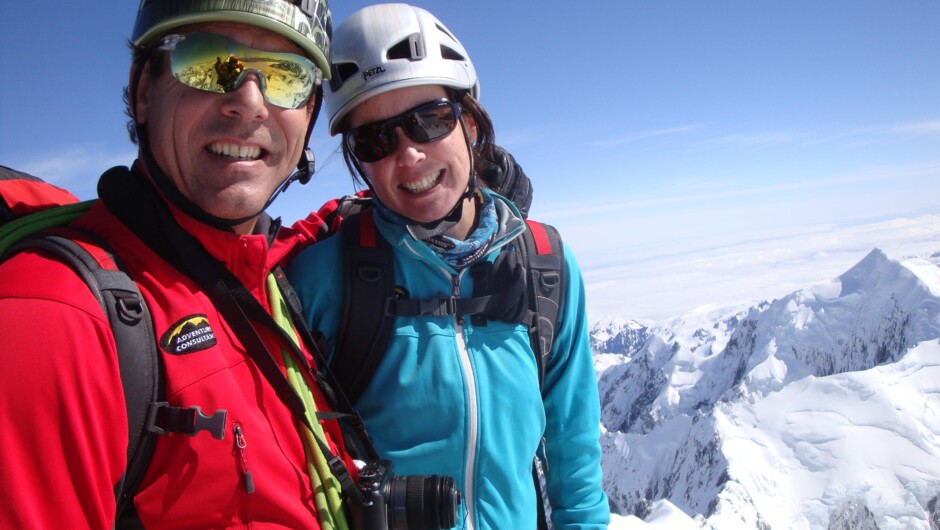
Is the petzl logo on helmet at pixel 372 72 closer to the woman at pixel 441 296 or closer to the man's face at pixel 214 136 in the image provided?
the woman at pixel 441 296

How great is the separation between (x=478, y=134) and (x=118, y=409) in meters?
3.35

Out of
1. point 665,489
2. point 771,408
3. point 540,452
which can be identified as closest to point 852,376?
point 771,408

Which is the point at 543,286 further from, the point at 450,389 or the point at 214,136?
the point at 214,136

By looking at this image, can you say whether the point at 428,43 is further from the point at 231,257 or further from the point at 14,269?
the point at 14,269

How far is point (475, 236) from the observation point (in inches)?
161

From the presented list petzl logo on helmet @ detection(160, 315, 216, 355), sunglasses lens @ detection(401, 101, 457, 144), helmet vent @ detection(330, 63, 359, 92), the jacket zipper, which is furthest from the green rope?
helmet vent @ detection(330, 63, 359, 92)

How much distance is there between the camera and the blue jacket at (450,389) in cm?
356

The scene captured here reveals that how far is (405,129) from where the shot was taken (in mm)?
3818

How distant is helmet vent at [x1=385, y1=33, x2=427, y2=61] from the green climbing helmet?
98 cm

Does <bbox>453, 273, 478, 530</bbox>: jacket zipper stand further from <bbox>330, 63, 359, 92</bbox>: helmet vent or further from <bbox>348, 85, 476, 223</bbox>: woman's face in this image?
<bbox>330, 63, 359, 92</bbox>: helmet vent

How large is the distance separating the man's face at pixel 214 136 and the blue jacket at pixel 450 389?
1039 mm

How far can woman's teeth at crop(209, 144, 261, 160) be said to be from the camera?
271 cm

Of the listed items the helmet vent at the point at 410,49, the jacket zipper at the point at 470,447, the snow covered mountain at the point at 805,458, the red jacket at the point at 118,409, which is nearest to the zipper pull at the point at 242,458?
the red jacket at the point at 118,409

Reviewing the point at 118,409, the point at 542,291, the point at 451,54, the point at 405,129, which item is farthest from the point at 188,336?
the point at 451,54
